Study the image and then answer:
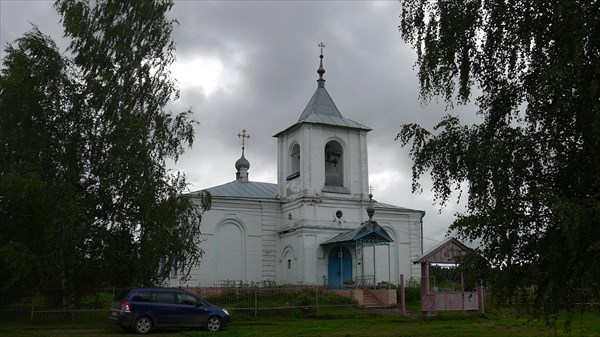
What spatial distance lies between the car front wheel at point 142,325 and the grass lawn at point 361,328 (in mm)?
252

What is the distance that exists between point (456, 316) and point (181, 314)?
10.9m

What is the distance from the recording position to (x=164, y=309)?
19000 mm

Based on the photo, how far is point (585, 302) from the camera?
36.2 ft

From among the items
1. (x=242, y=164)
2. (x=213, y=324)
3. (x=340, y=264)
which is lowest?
(x=213, y=324)

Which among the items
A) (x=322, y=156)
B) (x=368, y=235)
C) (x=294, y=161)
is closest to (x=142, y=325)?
(x=368, y=235)

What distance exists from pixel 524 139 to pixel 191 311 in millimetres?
12249

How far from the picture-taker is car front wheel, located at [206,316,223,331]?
19609mm

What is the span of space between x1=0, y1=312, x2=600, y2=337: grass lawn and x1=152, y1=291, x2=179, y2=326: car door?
347 mm

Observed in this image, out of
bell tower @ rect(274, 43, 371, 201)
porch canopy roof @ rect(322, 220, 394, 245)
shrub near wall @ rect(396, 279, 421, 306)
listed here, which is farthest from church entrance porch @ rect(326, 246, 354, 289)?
shrub near wall @ rect(396, 279, 421, 306)

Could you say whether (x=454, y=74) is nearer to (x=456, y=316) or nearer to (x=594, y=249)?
(x=594, y=249)

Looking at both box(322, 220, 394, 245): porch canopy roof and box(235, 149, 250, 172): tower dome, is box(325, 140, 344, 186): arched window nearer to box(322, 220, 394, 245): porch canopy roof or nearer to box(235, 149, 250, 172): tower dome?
box(322, 220, 394, 245): porch canopy roof

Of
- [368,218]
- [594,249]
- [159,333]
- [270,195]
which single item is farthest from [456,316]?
[594,249]

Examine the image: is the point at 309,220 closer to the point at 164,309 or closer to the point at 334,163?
the point at 334,163

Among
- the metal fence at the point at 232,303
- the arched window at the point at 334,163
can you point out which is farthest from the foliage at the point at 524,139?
the arched window at the point at 334,163
